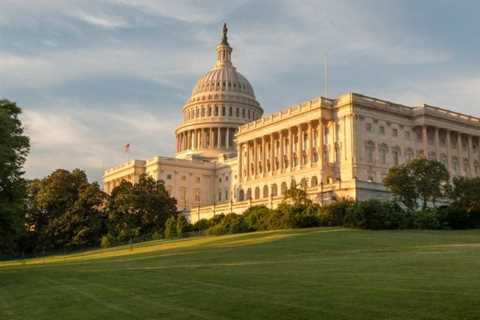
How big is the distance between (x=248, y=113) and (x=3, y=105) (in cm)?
13509

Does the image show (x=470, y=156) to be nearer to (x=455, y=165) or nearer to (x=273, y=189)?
(x=455, y=165)

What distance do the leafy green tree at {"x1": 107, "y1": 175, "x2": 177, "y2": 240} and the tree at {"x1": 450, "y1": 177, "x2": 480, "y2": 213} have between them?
47658 millimetres

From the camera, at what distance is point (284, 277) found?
2492 centimetres

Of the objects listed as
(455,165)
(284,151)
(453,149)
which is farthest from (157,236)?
(453,149)

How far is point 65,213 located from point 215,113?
268 ft

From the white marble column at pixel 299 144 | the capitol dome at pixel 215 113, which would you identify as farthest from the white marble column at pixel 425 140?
the capitol dome at pixel 215 113

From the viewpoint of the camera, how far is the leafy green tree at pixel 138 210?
10025 centimetres

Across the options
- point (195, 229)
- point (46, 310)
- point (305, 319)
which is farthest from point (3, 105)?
point (195, 229)

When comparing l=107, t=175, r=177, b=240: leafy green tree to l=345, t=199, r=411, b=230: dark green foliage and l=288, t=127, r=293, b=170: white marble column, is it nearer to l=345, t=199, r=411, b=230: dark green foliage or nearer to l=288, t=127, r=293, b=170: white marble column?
l=288, t=127, r=293, b=170: white marble column

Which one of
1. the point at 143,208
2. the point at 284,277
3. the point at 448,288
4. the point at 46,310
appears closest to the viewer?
the point at 448,288

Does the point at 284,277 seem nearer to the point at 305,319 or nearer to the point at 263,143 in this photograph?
the point at 305,319

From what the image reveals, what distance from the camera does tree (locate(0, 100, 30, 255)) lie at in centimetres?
4472

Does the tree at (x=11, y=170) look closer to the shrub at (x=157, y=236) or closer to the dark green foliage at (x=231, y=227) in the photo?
the dark green foliage at (x=231, y=227)

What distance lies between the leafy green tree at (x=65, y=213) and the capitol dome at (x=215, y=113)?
212ft
